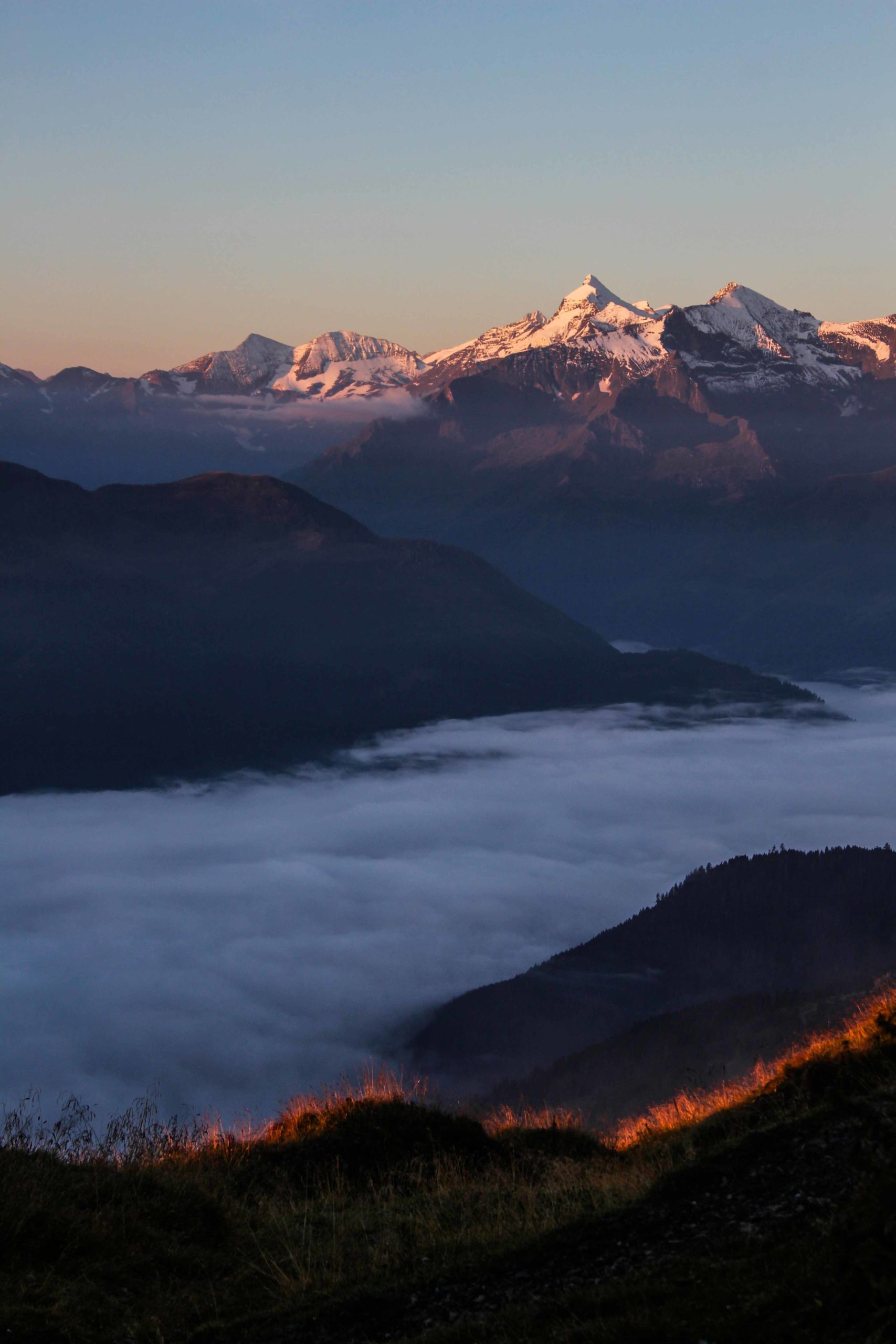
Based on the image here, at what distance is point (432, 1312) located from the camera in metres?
12.8

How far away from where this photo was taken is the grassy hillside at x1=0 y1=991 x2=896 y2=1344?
36.6 ft

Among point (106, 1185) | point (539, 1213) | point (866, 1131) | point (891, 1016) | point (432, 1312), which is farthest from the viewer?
point (891, 1016)

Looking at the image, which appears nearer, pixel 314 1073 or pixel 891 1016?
pixel 891 1016

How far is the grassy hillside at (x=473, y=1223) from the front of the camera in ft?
36.6

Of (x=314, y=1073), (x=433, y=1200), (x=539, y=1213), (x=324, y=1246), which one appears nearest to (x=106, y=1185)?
(x=324, y=1246)

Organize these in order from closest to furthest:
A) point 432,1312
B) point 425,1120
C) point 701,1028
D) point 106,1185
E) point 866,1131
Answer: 1. point 432,1312
2. point 866,1131
3. point 106,1185
4. point 425,1120
5. point 701,1028

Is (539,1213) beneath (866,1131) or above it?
beneath

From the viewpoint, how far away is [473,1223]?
16656 millimetres

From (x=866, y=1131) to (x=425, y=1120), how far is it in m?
10.7

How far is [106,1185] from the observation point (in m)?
17.8

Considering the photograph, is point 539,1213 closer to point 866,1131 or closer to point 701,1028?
point 866,1131

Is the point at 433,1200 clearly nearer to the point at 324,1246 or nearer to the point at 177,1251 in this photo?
the point at 324,1246

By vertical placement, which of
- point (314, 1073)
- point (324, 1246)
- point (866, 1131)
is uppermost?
point (866, 1131)

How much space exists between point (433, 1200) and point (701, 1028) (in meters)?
190
